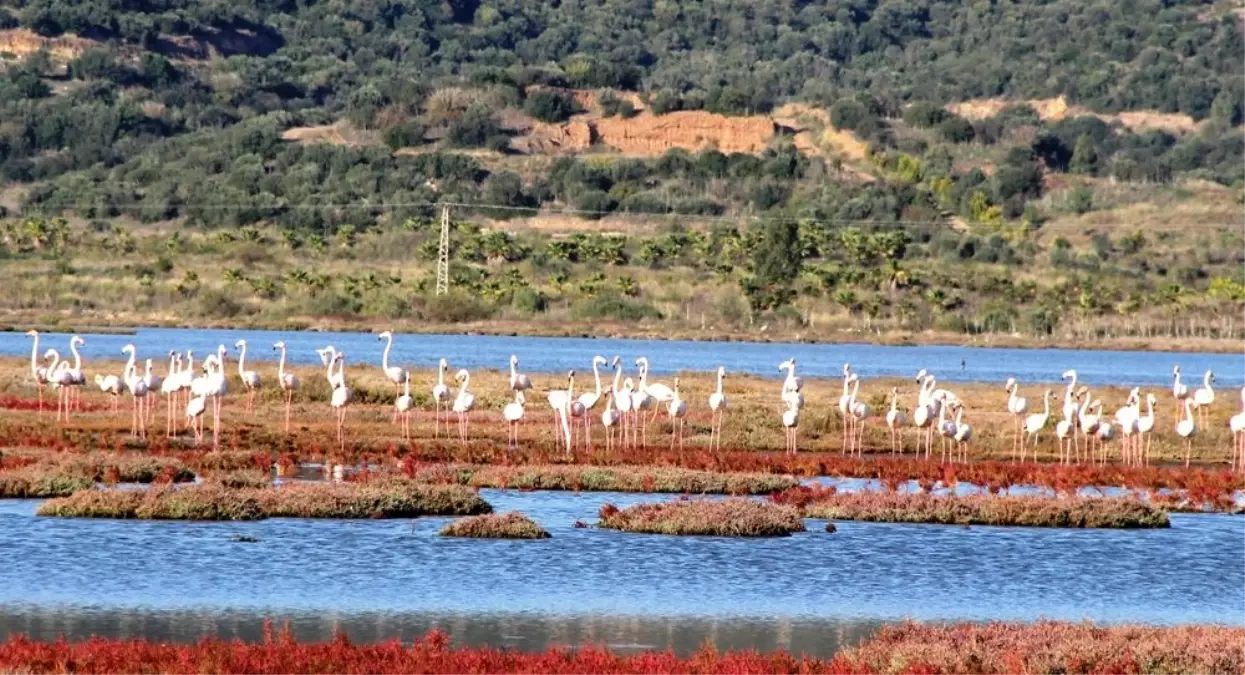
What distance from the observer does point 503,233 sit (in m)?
117

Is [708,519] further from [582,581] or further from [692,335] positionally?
[692,335]

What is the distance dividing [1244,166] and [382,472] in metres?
146

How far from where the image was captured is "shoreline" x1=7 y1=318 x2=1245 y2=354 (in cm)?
9194

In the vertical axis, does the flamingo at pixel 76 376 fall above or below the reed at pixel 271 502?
above

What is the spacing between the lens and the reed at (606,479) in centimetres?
3164

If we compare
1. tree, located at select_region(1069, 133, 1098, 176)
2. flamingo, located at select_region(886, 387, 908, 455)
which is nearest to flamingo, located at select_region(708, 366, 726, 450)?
flamingo, located at select_region(886, 387, 908, 455)

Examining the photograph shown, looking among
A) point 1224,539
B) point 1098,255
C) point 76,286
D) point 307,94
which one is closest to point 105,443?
point 1224,539

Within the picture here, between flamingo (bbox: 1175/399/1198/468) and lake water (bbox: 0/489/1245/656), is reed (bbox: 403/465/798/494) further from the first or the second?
flamingo (bbox: 1175/399/1198/468)

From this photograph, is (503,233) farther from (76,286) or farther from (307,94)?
(307,94)

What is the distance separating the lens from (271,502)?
2692 centimetres

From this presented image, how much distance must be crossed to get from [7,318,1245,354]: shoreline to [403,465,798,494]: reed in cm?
5857

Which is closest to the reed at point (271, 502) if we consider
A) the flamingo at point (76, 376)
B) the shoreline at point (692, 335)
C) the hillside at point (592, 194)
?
the flamingo at point (76, 376)

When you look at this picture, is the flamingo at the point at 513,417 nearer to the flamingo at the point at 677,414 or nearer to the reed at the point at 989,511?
the flamingo at the point at 677,414

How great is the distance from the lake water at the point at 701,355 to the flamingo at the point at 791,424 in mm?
20907
